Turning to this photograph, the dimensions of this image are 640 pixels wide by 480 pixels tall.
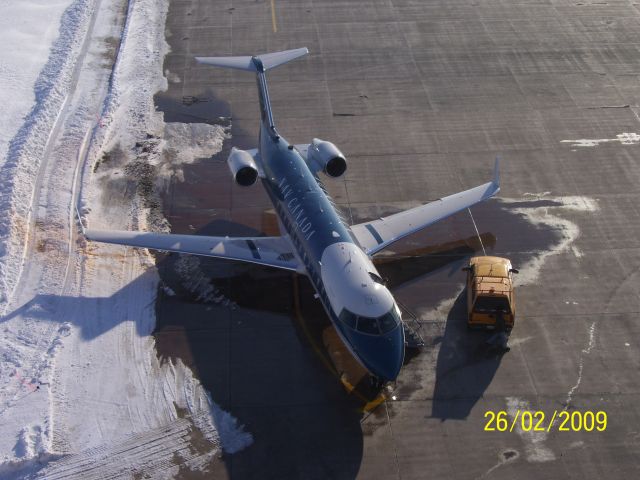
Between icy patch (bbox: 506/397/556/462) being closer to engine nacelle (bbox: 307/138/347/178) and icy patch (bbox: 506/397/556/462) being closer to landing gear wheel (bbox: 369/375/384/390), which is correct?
landing gear wheel (bbox: 369/375/384/390)

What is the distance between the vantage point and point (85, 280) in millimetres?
24766

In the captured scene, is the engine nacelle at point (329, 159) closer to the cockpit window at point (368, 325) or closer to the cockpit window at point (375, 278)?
the cockpit window at point (375, 278)

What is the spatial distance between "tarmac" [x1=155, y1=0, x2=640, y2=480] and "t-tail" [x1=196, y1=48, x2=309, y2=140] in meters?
3.55

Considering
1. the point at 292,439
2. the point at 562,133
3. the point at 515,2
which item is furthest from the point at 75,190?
the point at 515,2

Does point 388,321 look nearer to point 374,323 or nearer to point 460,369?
point 374,323

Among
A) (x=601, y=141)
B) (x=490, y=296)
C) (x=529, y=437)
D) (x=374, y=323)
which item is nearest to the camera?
(x=374, y=323)

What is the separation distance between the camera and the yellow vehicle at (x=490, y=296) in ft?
72.5

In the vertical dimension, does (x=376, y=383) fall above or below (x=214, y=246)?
below

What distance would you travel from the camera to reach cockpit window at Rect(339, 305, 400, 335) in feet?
63.2

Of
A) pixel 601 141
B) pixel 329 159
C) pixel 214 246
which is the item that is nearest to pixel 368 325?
pixel 214 246

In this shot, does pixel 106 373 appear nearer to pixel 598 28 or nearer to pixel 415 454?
pixel 415 454

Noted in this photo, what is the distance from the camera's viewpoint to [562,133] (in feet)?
110
